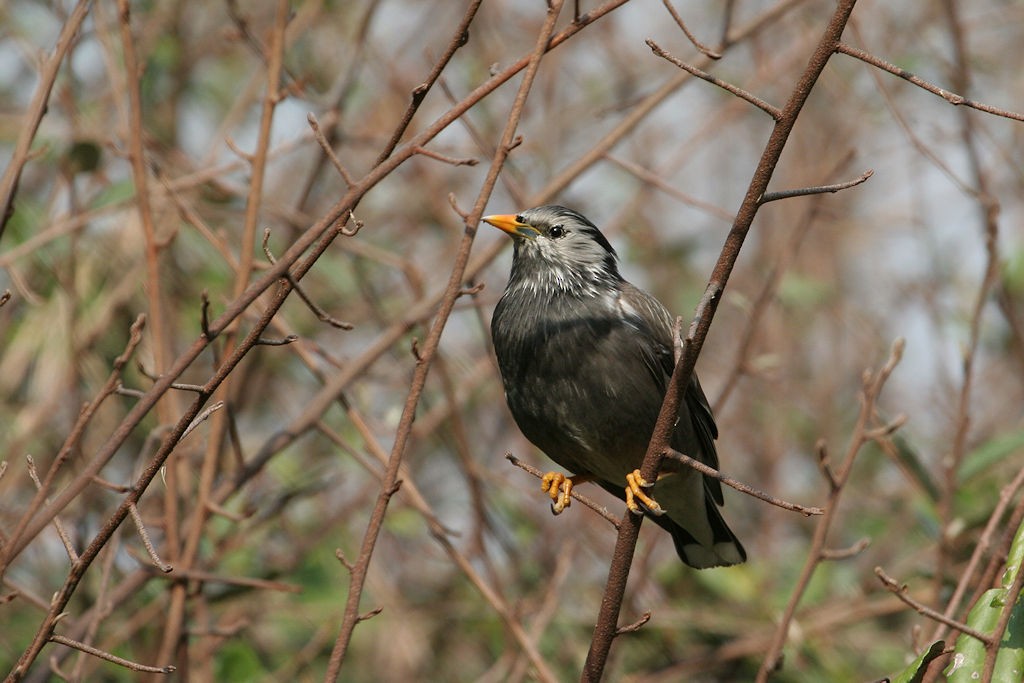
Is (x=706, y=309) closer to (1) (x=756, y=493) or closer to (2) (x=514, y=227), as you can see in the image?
(1) (x=756, y=493)

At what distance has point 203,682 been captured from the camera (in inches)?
165

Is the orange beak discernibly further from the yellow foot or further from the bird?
the yellow foot

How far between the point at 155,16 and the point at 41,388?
6.34ft

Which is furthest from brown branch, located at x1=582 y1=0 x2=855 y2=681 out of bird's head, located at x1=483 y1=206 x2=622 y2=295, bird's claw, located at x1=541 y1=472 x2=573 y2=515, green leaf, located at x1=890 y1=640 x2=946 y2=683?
Answer: bird's head, located at x1=483 y1=206 x2=622 y2=295

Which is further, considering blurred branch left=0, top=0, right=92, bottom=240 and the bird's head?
the bird's head

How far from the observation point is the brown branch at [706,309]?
2.41m

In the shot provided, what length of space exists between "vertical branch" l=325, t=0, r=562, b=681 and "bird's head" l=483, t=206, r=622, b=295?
128cm

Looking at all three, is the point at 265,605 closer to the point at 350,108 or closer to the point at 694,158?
the point at 350,108

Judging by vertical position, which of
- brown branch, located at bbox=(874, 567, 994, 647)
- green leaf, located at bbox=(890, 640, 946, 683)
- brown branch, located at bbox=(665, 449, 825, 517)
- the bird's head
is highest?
the bird's head

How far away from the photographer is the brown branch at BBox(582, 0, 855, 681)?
7.91 ft

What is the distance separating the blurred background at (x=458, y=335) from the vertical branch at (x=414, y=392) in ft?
2.98

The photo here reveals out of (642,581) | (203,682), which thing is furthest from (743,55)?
(203,682)

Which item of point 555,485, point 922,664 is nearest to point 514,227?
point 555,485

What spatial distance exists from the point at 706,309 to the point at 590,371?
55.7 inches
